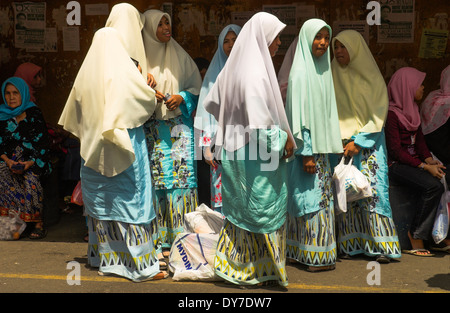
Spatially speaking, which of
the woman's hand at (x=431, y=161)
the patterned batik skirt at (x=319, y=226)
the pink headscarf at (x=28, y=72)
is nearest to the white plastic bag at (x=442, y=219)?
the woman's hand at (x=431, y=161)

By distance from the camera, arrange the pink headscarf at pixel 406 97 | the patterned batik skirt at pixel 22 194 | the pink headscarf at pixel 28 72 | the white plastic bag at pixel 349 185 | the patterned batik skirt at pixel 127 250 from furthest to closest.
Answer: the pink headscarf at pixel 28 72, the patterned batik skirt at pixel 22 194, the pink headscarf at pixel 406 97, the white plastic bag at pixel 349 185, the patterned batik skirt at pixel 127 250

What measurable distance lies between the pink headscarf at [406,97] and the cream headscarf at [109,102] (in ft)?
7.77

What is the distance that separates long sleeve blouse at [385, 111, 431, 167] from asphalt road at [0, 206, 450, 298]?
0.87 metres

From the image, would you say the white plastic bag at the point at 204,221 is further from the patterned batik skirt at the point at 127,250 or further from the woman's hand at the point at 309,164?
the woman's hand at the point at 309,164

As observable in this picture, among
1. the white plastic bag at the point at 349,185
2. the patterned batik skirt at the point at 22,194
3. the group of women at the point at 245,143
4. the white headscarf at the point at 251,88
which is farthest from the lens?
the patterned batik skirt at the point at 22,194

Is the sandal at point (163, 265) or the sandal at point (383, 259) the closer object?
the sandal at point (163, 265)

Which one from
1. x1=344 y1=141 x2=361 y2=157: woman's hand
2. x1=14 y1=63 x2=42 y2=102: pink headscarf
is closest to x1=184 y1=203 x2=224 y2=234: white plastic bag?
x1=344 y1=141 x2=361 y2=157: woman's hand

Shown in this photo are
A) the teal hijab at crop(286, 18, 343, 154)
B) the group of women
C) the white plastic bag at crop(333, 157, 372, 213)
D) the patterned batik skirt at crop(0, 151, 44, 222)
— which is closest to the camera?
the group of women

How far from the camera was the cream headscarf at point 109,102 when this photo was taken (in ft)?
15.6

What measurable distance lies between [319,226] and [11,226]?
9.86 ft

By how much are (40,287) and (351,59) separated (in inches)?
125

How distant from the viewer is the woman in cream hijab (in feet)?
18.3

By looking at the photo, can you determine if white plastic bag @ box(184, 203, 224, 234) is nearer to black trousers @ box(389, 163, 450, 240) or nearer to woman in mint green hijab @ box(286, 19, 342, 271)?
woman in mint green hijab @ box(286, 19, 342, 271)

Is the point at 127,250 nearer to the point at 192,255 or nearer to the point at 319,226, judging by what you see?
the point at 192,255
